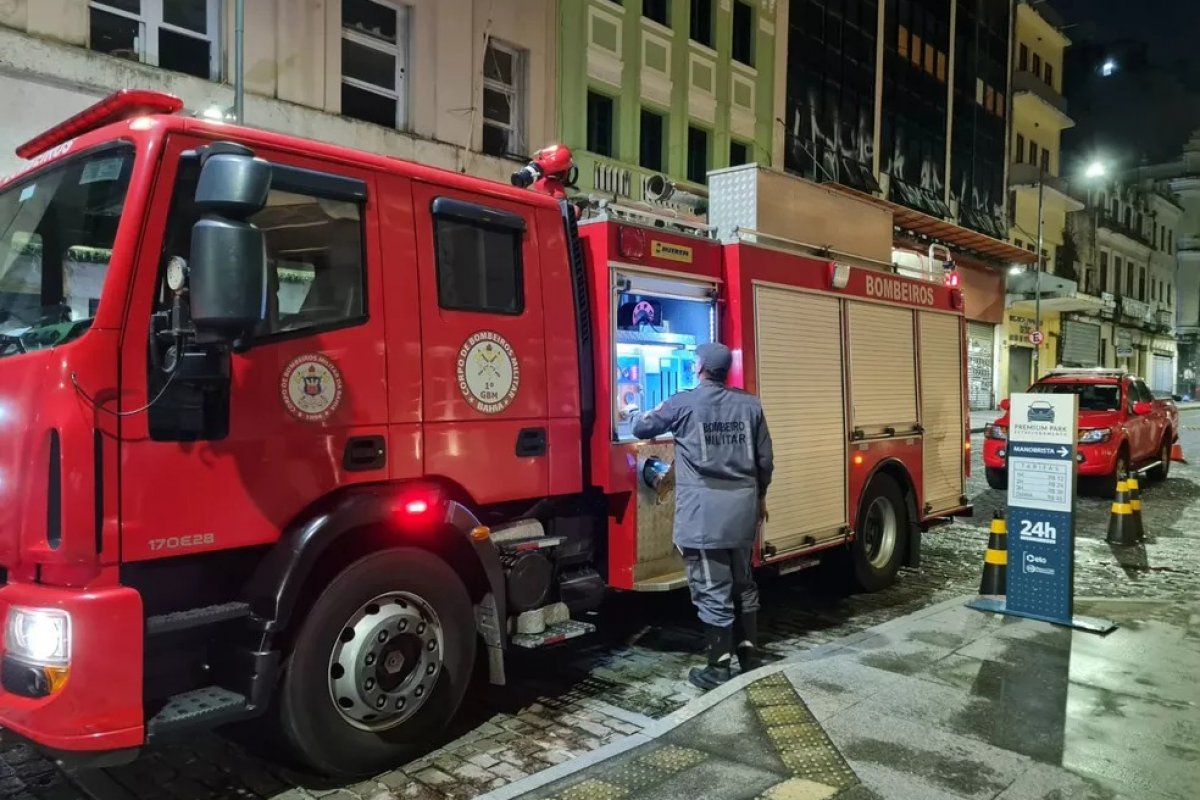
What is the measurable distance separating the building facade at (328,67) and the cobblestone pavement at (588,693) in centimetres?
937

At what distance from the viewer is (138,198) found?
3414 mm

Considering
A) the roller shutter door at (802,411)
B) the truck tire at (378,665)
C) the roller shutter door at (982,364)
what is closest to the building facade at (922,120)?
the roller shutter door at (982,364)

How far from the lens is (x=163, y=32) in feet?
41.7

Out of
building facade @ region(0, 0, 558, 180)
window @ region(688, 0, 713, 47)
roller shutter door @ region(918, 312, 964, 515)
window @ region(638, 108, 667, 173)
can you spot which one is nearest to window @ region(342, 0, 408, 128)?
building facade @ region(0, 0, 558, 180)

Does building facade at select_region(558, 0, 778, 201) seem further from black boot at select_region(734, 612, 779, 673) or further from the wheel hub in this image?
the wheel hub

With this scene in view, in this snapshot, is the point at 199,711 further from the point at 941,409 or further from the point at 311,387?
the point at 941,409

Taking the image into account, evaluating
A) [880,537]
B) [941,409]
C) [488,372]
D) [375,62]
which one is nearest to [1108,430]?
[941,409]

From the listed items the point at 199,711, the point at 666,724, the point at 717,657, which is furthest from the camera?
the point at 717,657

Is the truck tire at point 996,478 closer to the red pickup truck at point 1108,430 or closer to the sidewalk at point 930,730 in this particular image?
the red pickup truck at point 1108,430

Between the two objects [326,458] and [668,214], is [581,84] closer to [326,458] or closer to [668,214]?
[668,214]

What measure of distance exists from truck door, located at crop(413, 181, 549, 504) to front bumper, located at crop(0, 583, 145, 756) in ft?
4.67

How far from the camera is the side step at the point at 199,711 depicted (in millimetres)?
3361

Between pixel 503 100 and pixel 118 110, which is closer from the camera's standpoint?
pixel 118 110

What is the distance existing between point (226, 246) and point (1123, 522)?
32.6ft
